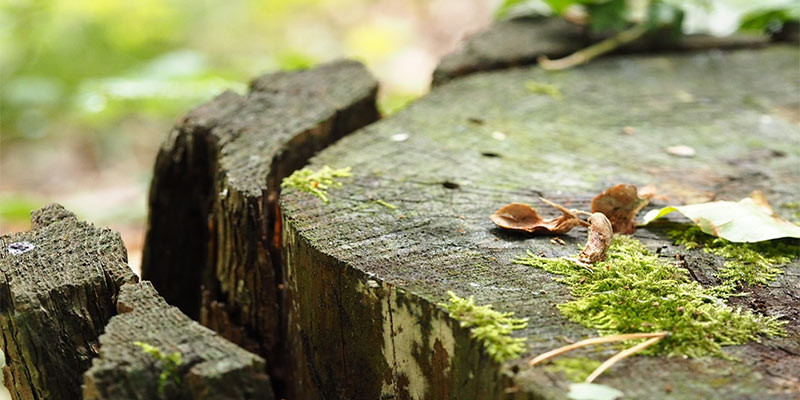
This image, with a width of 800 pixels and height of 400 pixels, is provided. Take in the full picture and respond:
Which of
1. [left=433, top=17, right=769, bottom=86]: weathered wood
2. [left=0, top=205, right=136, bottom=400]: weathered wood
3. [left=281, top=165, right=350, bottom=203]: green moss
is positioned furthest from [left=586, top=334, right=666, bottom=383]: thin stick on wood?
[left=433, top=17, right=769, bottom=86]: weathered wood

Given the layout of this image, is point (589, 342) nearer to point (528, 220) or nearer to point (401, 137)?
point (528, 220)

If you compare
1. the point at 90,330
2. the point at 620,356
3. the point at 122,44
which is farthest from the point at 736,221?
the point at 122,44

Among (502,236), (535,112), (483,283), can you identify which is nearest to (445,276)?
(483,283)

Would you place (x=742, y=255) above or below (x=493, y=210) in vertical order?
below

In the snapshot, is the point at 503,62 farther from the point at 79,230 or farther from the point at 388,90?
the point at 388,90

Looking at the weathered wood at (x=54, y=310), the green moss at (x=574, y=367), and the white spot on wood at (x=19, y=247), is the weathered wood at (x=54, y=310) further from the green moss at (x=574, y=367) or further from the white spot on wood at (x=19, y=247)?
the green moss at (x=574, y=367)
